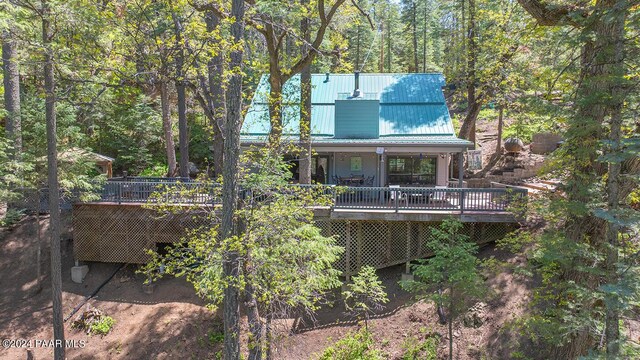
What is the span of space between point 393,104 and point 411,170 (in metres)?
3.30

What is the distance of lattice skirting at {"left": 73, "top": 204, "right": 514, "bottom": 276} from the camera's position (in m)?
11.6

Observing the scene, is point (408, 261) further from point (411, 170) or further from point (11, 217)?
point (11, 217)

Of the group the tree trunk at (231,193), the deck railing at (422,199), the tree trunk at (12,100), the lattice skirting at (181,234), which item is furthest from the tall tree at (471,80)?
the tree trunk at (12,100)

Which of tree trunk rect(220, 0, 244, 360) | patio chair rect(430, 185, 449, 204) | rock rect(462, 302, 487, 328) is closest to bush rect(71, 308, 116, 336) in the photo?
tree trunk rect(220, 0, 244, 360)

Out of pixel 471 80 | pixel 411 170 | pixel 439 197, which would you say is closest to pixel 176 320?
pixel 439 197

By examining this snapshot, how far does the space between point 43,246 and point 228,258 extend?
11144 millimetres

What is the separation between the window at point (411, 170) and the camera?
1609 centimetres

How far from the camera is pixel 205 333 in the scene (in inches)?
430

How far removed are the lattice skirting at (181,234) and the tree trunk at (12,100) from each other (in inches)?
119

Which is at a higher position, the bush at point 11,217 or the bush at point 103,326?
the bush at point 11,217

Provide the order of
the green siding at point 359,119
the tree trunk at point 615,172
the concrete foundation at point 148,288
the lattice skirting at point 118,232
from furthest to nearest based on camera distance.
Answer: the green siding at point 359,119
the lattice skirting at point 118,232
the concrete foundation at point 148,288
the tree trunk at point 615,172

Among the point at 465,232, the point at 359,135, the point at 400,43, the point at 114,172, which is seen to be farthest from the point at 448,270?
the point at 400,43

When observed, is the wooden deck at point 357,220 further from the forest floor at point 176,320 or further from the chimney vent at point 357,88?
the chimney vent at point 357,88

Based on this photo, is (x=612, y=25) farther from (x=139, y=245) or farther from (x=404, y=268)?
(x=139, y=245)
